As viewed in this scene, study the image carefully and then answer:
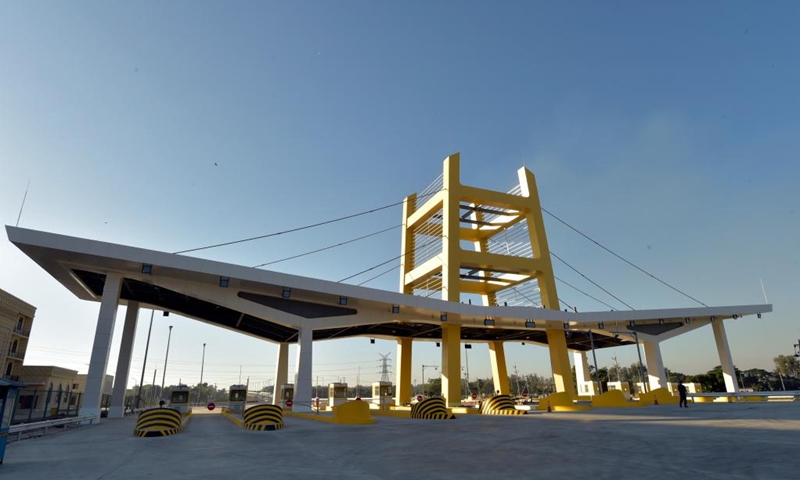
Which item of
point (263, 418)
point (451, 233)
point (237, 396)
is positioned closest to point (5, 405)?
point (263, 418)

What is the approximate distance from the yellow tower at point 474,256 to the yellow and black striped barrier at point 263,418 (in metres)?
15.3

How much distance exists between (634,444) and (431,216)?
31.2 metres

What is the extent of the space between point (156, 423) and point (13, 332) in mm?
46823

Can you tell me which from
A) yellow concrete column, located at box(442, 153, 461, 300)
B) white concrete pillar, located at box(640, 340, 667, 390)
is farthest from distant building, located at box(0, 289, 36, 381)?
white concrete pillar, located at box(640, 340, 667, 390)

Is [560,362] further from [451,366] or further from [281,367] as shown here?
[281,367]

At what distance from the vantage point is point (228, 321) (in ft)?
110

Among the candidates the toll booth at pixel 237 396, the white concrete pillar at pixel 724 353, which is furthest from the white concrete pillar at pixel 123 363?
the white concrete pillar at pixel 724 353

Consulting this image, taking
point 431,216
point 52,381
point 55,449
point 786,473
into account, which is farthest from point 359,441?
point 52,381

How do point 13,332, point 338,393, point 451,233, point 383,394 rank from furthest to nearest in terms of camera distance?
point 13,332
point 383,394
point 451,233
point 338,393

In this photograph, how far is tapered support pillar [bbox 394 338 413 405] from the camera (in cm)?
3641

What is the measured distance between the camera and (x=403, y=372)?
122 feet

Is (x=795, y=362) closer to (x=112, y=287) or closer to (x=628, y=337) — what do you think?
(x=628, y=337)

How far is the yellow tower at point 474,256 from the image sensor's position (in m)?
32.5

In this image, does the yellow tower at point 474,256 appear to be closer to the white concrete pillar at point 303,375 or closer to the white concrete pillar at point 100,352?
the white concrete pillar at point 303,375
